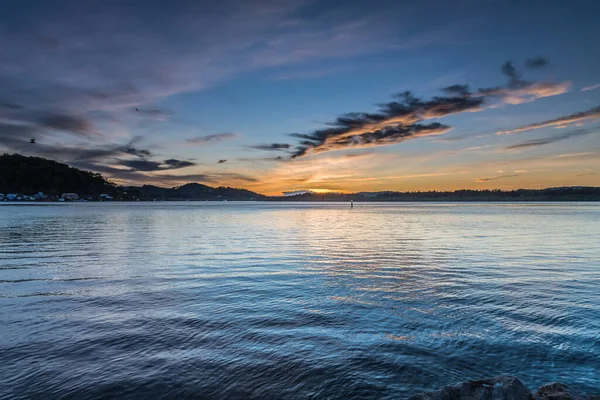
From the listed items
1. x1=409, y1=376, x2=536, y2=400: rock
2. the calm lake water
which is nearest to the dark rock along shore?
x1=409, y1=376, x2=536, y2=400: rock

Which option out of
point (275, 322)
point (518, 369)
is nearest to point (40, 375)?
point (275, 322)

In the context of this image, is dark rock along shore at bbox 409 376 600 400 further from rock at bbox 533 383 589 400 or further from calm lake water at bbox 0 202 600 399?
calm lake water at bbox 0 202 600 399

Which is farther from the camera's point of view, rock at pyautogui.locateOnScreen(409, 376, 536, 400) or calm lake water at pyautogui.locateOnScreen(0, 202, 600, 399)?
calm lake water at pyautogui.locateOnScreen(0, 202, 600, 399)

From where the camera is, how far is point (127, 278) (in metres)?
17.2

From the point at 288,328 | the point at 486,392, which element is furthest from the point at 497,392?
the point at 288,328

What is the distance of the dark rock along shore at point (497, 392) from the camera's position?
532cm

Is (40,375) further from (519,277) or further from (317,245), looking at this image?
(317,245)

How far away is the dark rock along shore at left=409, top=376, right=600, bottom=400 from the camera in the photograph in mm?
5324

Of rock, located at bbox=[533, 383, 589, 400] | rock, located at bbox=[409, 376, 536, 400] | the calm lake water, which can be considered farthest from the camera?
the calm lake water

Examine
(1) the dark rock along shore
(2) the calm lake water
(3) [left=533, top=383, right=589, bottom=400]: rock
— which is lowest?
(2) the calm lake water

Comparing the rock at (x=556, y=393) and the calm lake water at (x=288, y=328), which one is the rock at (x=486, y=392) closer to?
the rock at (x=556, y=393)

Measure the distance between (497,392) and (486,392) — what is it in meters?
0.15

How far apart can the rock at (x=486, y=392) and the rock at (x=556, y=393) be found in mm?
384

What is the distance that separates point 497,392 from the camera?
17.7 ft
